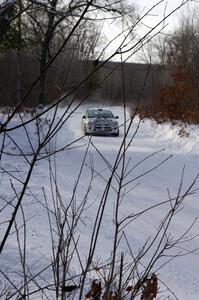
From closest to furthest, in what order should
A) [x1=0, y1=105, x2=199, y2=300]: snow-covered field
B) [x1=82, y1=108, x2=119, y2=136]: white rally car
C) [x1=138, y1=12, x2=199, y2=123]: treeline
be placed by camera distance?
[x1=82, y1=108, x2=119, y2=136]: white rally car, [x1=0, y1=105, x2=199, y2=300]: snow-covered field, [x1=138, y1=12, x2=199, y2=123]: treeline

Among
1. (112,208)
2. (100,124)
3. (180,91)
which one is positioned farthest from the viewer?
(180,91)

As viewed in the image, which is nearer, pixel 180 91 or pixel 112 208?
pixel 112 208

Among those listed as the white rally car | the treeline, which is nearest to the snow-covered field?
the white rally car

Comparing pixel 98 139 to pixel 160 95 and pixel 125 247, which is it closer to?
pixel 160 95

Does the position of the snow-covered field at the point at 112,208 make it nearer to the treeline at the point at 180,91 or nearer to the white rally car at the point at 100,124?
the white rally car at the point at 100,124

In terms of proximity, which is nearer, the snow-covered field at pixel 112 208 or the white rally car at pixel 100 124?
the white rally car at pixel 100 124

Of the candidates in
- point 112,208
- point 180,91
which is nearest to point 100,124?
point 180,91

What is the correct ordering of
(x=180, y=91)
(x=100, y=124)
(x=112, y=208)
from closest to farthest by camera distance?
(x=112, y=208) → (x=100, y=124) → (x=180, y=91)

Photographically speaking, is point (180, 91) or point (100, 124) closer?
point (100, 124)

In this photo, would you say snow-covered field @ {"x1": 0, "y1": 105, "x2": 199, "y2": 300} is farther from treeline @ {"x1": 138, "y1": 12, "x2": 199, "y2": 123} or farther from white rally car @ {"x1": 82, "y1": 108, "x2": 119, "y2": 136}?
treeline @ {"x1": 138, "y1": 12, "x2": 199, "y2": 123}

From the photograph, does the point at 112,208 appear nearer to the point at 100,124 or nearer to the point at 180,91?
the point at 100,124

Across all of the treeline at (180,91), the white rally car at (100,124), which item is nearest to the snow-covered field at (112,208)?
the white rally car at (100,124)

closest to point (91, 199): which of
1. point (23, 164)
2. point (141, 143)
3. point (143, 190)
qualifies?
point (143, 190)

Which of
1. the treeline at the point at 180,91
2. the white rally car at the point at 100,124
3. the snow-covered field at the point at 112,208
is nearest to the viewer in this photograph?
the white rally car at the point at 100,124
